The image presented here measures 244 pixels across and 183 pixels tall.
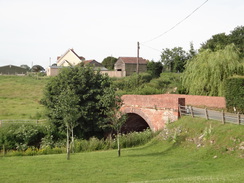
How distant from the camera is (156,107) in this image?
76.5 feet

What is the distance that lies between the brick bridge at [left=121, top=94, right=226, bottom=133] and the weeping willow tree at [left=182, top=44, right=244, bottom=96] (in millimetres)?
2068

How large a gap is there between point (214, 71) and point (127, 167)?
16.3 m

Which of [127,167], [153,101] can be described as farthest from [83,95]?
[127,167]

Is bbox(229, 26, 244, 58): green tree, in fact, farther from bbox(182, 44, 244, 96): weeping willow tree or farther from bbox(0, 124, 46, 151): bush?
bbox(0, 124, 46, 151): bush

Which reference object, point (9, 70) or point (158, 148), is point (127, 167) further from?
point (9, 70)

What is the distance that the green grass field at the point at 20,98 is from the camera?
106 ft

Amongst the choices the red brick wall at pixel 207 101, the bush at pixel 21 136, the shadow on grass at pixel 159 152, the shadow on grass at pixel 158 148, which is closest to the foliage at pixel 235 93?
the red brick wall at pixel 207 101

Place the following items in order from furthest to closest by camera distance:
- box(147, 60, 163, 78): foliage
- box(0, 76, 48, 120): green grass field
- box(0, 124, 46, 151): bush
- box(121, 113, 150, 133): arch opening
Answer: box(147, 60, 163, 78): foliage < box(0, 76, 48, 120): green grass field < box(121, 113, 150, 133): arch opening < box(0, 124, 46, 151): bush

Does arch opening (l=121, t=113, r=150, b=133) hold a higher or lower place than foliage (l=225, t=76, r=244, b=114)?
lower

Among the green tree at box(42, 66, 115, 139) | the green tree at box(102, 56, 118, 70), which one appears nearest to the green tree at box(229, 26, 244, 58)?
the green tree at box(42, 66, 115, 139)

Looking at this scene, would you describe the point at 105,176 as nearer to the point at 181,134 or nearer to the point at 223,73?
the point at 181,134

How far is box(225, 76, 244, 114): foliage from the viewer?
2216 centimetres

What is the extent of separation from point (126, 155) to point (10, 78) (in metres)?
49.4

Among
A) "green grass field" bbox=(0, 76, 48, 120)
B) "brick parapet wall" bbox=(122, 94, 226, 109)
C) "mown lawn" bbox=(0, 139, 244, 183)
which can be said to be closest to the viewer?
"mown lawn" bbox=(0, 139, 244, 183)
